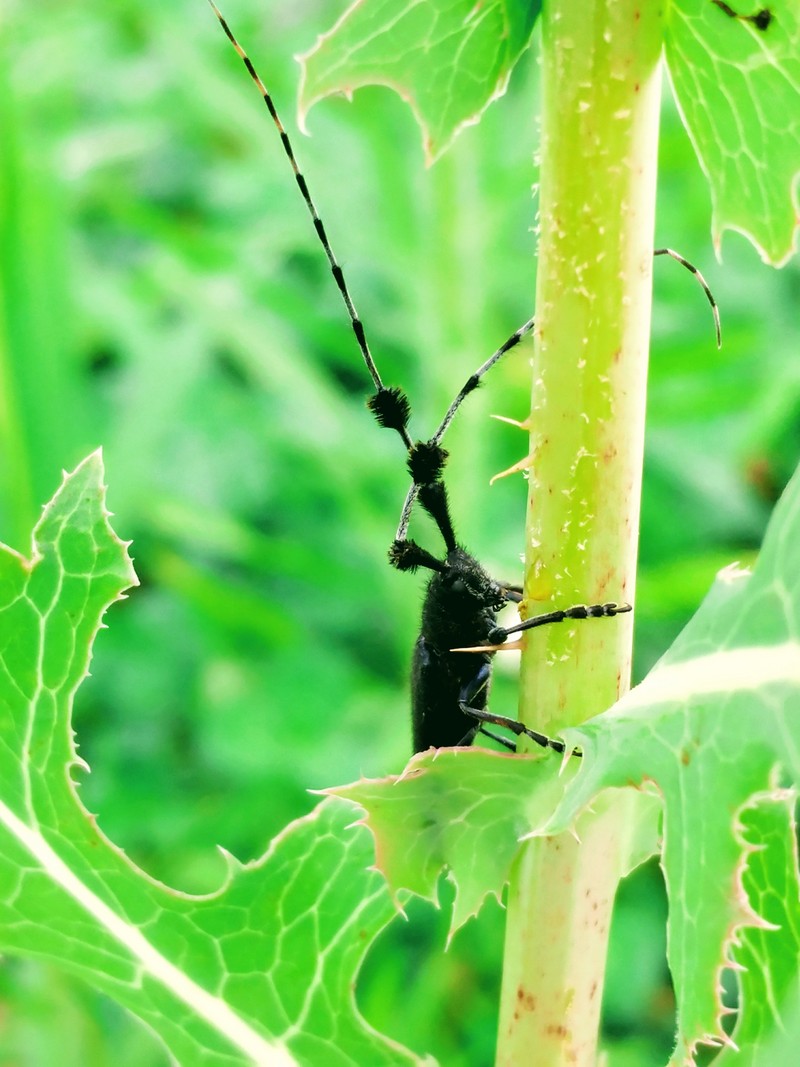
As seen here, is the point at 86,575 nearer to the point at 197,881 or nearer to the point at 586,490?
the point at 586,490

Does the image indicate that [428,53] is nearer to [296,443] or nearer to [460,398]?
[460,398]

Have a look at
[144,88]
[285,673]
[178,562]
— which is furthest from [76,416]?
[144,88]

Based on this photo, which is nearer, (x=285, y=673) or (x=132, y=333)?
(x=285, y=673)

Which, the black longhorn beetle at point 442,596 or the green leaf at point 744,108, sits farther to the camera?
the black longhorn beetle at point 442,596

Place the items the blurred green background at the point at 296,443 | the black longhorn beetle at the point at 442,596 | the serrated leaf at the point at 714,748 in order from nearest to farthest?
the serrated leaf at the point at 714,748
the black longhorn beetle at the point at 442,596
the blurred green background at the point at 296,443

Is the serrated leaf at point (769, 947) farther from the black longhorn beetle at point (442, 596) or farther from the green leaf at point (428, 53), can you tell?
the green leaf at point (428, 53)

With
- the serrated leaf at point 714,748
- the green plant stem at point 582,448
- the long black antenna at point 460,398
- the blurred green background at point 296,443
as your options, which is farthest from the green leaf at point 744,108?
the blurred green background at point 296,443

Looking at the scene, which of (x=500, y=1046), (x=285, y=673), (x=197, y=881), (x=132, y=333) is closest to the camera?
(x=500, y=1046)
